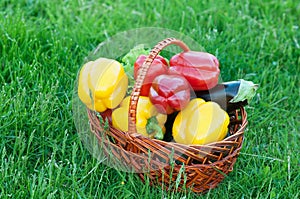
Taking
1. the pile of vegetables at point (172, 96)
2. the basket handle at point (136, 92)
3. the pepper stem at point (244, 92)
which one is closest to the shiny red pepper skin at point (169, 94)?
the pile of vegetables at point (172, 96)

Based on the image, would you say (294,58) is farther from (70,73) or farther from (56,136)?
(56,136)

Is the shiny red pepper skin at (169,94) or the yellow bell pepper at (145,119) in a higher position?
the shiny red pepper skin at (169,94)

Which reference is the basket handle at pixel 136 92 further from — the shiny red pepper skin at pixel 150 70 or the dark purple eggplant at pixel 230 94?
the dark purple eggplant at pixel 230 94

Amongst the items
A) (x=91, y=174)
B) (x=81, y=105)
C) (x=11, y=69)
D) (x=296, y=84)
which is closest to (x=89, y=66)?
(x=81, y=105)

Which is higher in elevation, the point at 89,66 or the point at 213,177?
the point at 89,66

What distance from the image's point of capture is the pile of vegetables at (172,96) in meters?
2.01

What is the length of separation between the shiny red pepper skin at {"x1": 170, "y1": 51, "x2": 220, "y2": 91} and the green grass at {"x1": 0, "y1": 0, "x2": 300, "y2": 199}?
15.4 inches

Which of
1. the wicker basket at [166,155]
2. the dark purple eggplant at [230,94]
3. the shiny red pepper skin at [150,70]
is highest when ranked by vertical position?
the shiny red pepper skin at [150,70]

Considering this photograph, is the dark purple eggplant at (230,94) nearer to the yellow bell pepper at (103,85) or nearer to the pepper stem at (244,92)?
the pepper stem at (244,92)

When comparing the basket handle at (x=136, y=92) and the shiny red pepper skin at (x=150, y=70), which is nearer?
the basket handle at (x=136, y=92)

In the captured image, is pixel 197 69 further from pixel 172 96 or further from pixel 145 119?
pixel 145 119

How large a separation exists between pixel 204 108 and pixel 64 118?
0.69m

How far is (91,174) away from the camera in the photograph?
82.0 inches

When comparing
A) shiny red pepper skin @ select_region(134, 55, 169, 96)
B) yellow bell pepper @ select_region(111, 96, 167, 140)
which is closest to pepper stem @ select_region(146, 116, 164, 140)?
yellow bell pepper @ select_region(111, 96, 167, 140)
